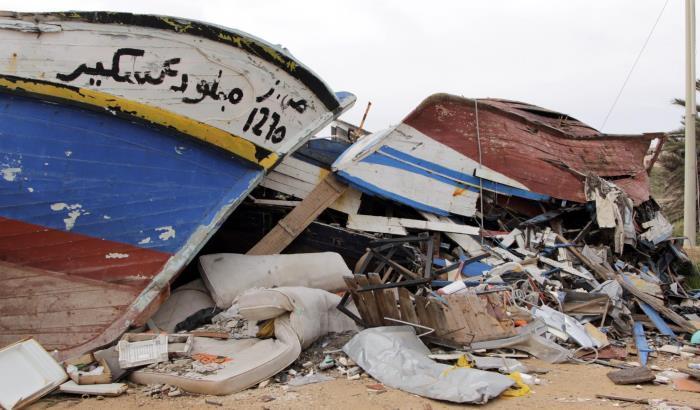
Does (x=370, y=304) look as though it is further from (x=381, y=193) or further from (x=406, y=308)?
(x=381, y=193)

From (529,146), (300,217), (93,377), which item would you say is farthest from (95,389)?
(529,146)

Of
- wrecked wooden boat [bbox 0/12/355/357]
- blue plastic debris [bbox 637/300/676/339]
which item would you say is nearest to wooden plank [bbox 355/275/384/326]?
Answer: wrecked wooden boat [bbox 0/12/355/357]

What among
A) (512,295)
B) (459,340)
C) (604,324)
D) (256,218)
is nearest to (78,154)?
(256,218)

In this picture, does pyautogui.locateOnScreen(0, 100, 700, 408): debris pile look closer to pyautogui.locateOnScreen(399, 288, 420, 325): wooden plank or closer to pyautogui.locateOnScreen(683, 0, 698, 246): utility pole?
pyautogui.locateOnScreen(399, 288, 420, 325): wooden plank

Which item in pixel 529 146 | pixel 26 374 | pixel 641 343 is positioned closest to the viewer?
pixel 26 374

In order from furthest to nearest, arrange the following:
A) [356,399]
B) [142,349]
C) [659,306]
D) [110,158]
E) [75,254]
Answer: [659,306] < [110,158] < [75,254] < [142,349] < [356,399]

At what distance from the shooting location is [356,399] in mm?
3480

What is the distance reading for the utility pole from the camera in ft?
40.5

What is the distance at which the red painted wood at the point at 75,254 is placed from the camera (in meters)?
4.50

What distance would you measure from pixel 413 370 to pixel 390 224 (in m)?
2.92

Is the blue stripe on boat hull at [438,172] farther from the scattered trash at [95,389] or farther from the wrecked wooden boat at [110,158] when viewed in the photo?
the scattered trash at [95,389]

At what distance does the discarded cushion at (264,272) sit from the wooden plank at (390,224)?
0.93 m

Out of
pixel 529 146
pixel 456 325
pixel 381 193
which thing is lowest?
pixel 456 325

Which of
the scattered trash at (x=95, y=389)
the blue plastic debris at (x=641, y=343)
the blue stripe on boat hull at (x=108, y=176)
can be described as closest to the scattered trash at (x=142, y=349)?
the scattered trash at (x=95, y=389)
